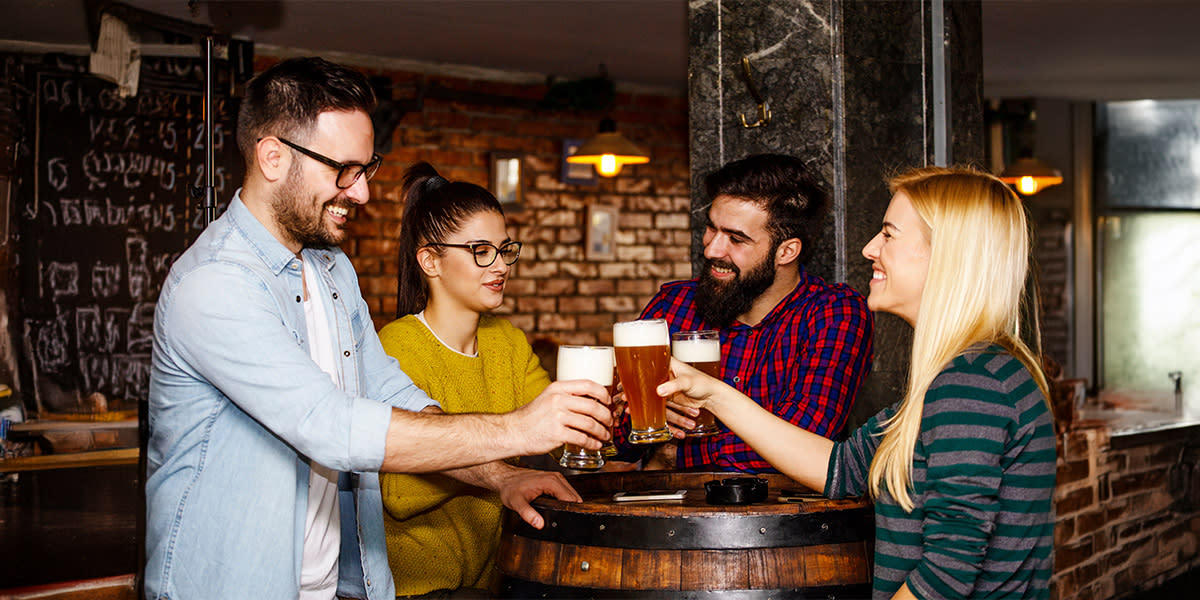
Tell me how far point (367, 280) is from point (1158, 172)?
198 inches

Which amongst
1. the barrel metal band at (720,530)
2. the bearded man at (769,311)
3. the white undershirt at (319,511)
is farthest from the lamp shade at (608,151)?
the barrel metal band at (720,530)

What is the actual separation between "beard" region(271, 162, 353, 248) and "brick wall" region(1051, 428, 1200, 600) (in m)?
3.53

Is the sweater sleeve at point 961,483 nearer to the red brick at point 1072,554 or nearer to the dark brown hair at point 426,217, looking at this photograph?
the dark brown hair at point 426,217

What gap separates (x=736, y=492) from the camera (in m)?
1.76

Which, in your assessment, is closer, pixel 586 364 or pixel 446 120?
pixel 586 364

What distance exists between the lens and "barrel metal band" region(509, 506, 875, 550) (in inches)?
64.1

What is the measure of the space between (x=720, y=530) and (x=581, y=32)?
3875mm

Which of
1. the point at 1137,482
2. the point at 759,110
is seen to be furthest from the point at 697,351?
the point at 1137,482

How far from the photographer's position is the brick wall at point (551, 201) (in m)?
5.61

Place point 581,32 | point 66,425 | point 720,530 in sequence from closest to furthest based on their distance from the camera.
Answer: point 720,530 → point 66,425 → point 581,32

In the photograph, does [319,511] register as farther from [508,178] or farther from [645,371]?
[508,178]

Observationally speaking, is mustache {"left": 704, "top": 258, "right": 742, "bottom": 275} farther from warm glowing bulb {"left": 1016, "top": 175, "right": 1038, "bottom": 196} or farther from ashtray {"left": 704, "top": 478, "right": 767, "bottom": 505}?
warm glowing bulb {"left": 1016, "top": 175, "right": 1038, "bottom": 196}

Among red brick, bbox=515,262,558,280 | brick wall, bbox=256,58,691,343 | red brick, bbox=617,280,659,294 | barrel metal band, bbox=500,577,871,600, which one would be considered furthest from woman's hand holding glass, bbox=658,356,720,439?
red brick, bbox=617,280,659,294

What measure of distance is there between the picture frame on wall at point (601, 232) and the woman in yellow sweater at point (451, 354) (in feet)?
12.5
